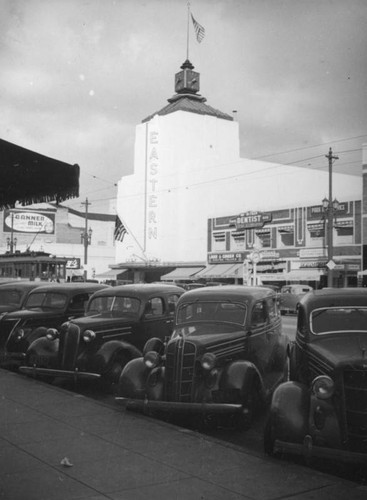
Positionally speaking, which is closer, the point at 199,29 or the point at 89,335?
the point at 89,335

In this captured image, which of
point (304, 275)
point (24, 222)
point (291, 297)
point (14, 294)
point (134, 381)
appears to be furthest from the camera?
point (24, 222)

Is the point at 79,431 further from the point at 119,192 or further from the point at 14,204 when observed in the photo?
the point at 119,192

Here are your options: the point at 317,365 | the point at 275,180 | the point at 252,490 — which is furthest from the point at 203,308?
the point at 275,180

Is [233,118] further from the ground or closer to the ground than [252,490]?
further from the ground

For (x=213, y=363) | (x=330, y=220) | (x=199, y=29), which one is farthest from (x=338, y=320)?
(x=330, y=220)

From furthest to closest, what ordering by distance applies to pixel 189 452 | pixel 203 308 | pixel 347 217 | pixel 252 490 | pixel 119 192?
pixel 119 192 < pixel 347 217 < pixel 203 308 < pixel 189 452 < pixel 252 490

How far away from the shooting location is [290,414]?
18.9ft

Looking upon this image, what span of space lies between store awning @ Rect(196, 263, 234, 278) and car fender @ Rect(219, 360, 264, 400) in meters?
33.5

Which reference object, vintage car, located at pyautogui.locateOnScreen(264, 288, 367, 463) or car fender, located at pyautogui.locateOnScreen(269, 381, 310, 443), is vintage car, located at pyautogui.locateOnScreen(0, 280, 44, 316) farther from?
car fender, located at pyautogui.locateOnScreen(269, 381, 310, 443)

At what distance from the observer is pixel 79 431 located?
664 cm

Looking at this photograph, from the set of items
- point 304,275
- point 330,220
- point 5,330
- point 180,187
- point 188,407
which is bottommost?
point 188,407

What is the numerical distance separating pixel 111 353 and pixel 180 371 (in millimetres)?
2601

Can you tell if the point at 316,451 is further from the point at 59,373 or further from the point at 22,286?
the point at 22,286

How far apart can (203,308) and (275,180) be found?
3888cm
